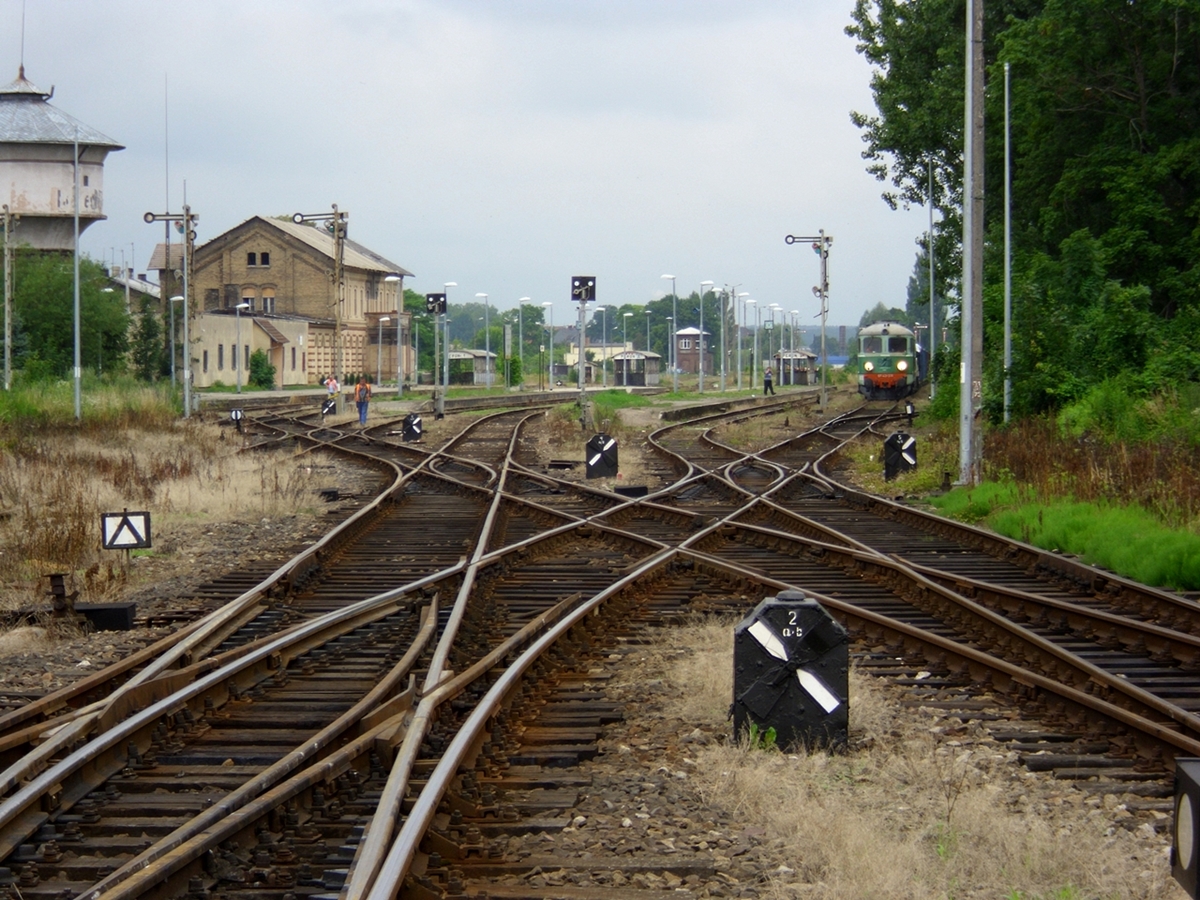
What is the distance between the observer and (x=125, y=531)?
1316cm

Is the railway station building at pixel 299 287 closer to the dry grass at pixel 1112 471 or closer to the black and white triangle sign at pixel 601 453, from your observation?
the black and white triangle sign at pixel 601 453

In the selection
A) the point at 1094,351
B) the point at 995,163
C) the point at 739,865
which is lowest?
the point at 739,865

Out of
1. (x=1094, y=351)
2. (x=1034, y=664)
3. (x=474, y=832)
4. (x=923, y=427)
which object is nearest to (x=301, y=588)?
(x=1034, y=664)

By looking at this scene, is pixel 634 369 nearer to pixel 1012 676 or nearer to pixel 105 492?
pixel 105 492

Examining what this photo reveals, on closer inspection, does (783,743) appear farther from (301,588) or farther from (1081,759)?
(301,588)

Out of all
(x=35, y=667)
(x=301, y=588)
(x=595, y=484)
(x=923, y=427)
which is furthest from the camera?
(x=923, y=427)

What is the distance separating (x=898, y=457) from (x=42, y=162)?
50769mm

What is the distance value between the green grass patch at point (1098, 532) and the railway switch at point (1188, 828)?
10582 millimetres

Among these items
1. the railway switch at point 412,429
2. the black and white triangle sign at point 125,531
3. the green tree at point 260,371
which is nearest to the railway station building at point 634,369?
the green tree at point 260,371

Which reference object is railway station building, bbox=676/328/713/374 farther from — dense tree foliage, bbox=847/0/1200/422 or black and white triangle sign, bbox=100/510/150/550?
black and white triangle sign, bbox=100/510/150/550

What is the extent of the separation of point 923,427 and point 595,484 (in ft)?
59.6

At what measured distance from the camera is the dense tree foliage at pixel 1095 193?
26.4 meters

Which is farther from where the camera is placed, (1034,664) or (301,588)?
(301,588)

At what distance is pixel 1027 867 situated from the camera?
17.8 ft
